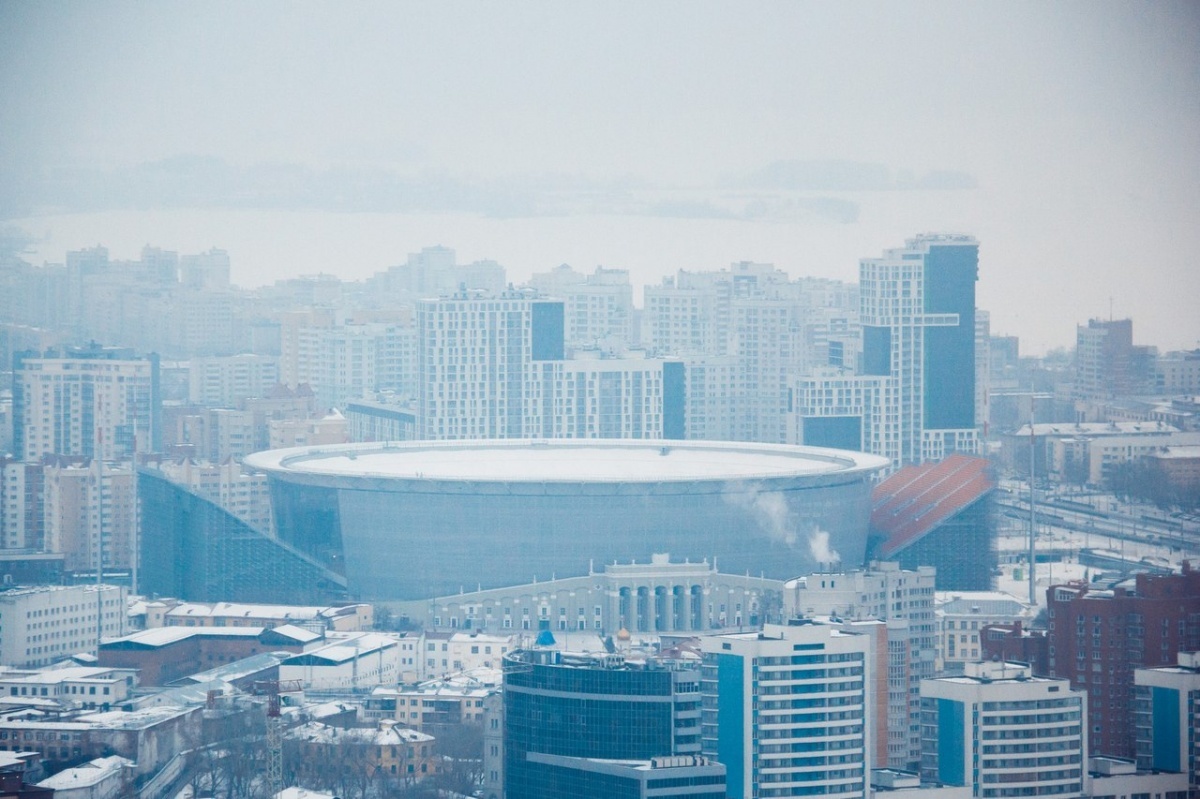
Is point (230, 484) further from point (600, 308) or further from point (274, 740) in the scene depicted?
point (600, 308)

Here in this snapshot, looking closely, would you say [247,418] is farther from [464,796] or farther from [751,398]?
[464,796]

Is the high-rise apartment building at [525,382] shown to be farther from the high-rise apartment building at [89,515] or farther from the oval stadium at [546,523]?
the oval stadium at [546,523]

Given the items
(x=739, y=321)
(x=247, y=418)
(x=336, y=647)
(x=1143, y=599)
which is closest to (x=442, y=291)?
(x=739, y=321)

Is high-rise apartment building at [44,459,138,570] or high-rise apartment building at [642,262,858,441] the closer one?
high-rise apartment building at [44,459,138,570]

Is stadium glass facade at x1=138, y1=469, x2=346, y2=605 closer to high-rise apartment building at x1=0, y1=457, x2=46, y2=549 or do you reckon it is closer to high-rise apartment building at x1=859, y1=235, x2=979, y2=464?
high-rise apartment building at x1=0, y1=457, x2=46, y2=549

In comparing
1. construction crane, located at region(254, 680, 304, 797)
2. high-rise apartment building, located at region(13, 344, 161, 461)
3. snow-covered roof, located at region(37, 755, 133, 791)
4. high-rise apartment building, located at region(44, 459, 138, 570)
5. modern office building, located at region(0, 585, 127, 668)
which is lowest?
snow-covered roof, located at region(37, 755, 133, 791)

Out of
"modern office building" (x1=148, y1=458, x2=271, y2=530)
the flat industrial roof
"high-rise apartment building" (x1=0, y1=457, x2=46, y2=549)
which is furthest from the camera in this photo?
"high-rise apartment building" (x1=0, y1=457, x2=46, y2=549)

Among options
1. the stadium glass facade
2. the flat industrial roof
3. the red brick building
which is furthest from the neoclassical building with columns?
the red brick building

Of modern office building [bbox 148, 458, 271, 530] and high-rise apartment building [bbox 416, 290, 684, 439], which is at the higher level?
high-rise apartment building [bbox 416, 290, 684, 439]
